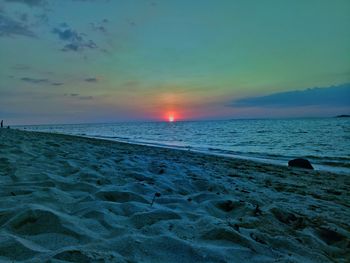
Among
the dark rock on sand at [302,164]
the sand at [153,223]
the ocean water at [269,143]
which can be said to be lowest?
the ocean water at [269,143]

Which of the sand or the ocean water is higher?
the sand

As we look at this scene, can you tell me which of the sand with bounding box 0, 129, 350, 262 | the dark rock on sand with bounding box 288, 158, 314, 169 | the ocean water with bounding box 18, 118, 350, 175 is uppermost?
the sand with bounding box 0, 129, 350, 262

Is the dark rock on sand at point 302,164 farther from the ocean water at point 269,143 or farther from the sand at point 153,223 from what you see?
the sand at point 153,223

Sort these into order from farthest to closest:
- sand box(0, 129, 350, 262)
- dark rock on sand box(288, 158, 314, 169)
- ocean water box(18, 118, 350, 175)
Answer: ocean water box(18, 118, 350, 175)
dark rock on sand box(288, 158, 314, 169)
sand box(0, 129, 350, 262)

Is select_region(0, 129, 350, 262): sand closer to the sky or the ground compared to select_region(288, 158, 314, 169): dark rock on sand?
closer to the sky

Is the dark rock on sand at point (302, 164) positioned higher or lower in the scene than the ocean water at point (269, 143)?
higher

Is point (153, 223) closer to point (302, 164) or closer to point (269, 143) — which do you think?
point (302, 164)

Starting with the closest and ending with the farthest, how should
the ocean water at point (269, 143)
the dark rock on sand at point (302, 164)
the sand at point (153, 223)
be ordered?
the sand at point (153, 223), the dark rock on sand at point (302, 164), the ocean water at point (269, 143)

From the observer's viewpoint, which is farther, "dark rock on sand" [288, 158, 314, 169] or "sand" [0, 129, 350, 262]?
"dark rock on sand" [288, 158, 314, 169]

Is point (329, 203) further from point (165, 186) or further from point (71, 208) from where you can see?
point (71, 208)

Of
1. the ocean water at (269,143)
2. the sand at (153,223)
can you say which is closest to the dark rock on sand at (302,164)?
the ocean water at (269,143)

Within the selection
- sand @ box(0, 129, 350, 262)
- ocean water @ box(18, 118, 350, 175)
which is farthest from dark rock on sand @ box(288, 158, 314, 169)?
sand @ box(0, 129, 350, 262)

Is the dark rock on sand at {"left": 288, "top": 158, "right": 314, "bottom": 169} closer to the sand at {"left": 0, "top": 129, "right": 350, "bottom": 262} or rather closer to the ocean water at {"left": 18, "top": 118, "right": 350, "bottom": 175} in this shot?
the ocean water at {"left": 18, "top": 118, "right": 350, "bottom": 175}

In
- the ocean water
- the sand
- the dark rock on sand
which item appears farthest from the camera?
the ocean water
